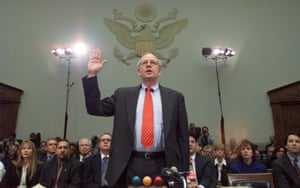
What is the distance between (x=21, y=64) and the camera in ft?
22.7

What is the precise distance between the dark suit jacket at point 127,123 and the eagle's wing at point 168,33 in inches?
234

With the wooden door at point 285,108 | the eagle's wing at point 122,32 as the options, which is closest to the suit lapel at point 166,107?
the eagle's wing at point 122,32

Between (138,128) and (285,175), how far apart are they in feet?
6.13

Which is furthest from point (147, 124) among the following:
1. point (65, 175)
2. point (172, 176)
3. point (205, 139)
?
point (205, 139)

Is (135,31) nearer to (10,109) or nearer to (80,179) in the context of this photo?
(10,109)

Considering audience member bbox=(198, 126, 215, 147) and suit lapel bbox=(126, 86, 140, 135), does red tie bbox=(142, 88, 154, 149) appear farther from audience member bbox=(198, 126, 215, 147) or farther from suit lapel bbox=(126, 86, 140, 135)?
audience member bbox=(198, 126, 215, 147)

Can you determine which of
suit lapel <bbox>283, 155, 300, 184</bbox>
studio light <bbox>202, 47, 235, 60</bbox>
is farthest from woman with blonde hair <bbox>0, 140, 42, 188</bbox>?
→ studio light <bbox>202, 47, 235, 60</bbox>

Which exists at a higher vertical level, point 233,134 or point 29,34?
point 29,34

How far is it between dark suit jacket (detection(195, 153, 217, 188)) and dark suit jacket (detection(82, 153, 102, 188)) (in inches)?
40.0

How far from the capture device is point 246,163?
9.60 ft

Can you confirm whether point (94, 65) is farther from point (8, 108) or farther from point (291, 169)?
point (8, 108)

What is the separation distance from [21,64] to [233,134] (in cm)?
569

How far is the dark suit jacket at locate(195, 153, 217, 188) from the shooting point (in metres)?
2.44

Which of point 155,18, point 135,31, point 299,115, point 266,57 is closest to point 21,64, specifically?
point 135,31
